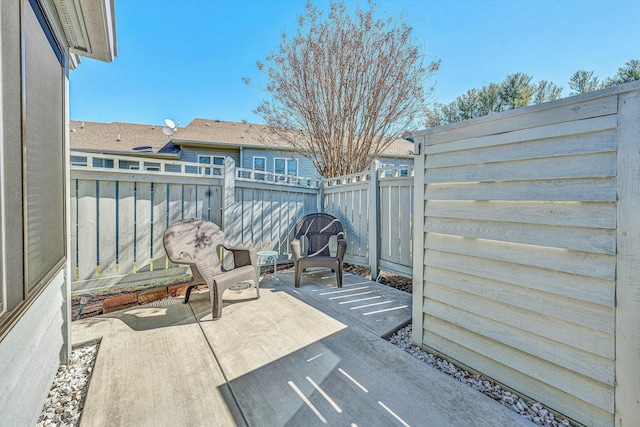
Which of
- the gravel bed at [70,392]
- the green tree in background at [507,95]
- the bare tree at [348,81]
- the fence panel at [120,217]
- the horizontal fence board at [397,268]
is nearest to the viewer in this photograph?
the gravel bed at [70,392]

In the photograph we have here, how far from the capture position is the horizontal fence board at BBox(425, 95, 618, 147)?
156 centimetres

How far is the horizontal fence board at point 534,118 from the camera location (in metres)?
1.56

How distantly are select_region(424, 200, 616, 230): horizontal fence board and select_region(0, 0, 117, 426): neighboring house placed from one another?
8.66 ft

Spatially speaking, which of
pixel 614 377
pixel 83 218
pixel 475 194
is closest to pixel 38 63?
pixel 83 218

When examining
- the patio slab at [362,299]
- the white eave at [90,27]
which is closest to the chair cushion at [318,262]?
the patio slab at [362,299]

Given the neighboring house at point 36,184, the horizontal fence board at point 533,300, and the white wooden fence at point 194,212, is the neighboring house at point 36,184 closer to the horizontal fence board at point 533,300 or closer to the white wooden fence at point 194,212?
the white wooden fence at point 194,212

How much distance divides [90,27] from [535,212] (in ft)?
11.4

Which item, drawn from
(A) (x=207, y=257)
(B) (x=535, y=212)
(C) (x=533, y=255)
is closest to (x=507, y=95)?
(B) (x=535, y=212)

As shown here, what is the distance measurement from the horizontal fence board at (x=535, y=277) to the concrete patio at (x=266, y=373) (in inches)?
31.9

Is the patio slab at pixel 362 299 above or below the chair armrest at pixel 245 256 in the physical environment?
below

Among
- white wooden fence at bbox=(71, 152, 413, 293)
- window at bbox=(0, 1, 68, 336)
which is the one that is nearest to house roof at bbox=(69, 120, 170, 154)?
white wooden fence at bbox=(71, 152, 413, 293)

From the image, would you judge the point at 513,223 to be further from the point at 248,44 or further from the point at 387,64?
the point at 248,44

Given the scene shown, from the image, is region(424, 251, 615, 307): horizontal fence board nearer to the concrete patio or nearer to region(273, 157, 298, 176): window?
the concrete patio

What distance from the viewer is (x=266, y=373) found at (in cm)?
209
